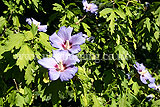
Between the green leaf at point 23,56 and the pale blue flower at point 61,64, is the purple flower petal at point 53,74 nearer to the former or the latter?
the pale blue flower at point 61,64

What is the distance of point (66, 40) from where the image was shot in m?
1.56

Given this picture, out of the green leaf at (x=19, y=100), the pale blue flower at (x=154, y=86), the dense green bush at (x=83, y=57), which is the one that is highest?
the dense green bush at (x=83, y=57)

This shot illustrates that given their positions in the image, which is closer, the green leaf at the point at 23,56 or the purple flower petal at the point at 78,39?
the green leaf at the point at 23,56

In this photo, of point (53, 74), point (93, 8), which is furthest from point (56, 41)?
point (93, 8)

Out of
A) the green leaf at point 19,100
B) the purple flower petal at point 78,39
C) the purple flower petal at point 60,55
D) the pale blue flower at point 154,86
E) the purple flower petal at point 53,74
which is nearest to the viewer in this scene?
the purple flower petal at point 53,74

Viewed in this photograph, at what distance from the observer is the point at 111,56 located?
2.15 metres

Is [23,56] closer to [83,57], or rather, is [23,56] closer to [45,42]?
[45,42]

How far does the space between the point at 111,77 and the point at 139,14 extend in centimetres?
106

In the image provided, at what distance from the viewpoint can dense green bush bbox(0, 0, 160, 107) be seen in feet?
4.74

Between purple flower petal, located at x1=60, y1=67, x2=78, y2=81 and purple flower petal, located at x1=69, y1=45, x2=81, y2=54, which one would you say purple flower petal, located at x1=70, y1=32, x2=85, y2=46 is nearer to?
purple flower petal, located at x1=69, y1=45, x2=81, y2=54

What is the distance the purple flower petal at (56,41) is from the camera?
147 centimetres

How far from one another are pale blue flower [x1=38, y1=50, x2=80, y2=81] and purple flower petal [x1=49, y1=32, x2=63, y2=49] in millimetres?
98

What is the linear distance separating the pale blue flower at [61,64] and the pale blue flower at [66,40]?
9 centimetres

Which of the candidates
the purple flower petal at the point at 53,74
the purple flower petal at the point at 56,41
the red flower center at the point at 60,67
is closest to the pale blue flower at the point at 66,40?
the purple flower petal at the point at 56,41
